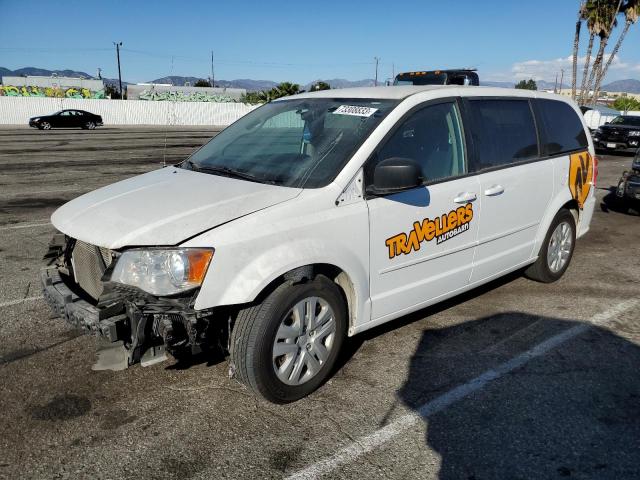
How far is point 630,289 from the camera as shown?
5355 mm

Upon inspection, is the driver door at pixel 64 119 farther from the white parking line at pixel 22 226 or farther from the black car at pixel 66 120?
the white parking line at pixel 22 226

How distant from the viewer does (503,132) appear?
4.39 m

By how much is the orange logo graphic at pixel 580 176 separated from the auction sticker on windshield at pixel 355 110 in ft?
8.05

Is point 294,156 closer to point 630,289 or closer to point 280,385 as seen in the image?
point 280,385

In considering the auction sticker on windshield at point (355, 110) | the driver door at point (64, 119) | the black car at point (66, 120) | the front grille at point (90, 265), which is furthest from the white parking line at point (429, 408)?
the driver door at point (64, 119)

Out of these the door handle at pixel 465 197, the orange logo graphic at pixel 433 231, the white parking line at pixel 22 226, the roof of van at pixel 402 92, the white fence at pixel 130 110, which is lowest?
the white parking line at pixel 22 226

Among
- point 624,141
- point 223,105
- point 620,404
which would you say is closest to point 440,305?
point 620,404

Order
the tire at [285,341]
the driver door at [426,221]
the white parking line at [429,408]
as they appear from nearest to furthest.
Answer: the white parking line at [429,408] < the tire at [285,341] < the driver door at [426,221]

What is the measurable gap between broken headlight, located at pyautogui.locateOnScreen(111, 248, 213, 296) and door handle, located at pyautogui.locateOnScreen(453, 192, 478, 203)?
1.89 m

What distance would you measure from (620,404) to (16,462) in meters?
3.31

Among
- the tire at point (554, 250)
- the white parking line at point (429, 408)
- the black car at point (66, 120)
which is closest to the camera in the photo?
the white parking line at point (429, 408)

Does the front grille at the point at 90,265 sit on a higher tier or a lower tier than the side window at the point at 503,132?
lower

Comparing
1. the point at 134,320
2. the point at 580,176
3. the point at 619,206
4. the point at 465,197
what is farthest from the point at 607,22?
the point at 134,320

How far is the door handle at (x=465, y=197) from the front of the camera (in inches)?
151
